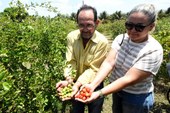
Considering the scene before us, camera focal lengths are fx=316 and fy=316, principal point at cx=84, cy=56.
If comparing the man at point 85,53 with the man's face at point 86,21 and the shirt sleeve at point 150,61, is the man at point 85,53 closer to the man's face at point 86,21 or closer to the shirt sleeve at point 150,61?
the man's face at point 86,21

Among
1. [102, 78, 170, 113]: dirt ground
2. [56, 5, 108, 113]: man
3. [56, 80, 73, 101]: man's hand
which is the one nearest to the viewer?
[56, 80, 73, 101]: man's hand

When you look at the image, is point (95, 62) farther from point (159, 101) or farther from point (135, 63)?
point (159, 101)

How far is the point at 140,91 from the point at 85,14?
849 mm

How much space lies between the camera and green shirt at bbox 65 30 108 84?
10.1 ft

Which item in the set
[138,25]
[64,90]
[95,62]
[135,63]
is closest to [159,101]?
[95,62]

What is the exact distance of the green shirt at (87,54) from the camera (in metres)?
3.08

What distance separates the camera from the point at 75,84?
3023 millimetres

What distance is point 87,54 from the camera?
3123mm

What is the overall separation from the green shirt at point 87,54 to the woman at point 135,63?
31 centimetres

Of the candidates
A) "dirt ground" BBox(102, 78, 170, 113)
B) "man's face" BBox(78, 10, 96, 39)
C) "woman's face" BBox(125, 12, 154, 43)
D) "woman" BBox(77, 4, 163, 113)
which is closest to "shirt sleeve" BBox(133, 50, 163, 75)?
"woman" BBox(77, 4, 163, 113)

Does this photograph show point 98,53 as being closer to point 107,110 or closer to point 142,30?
point 142,30

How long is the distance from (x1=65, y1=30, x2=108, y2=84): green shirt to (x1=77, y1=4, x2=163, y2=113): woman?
1.00 feet

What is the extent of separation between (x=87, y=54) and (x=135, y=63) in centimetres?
75

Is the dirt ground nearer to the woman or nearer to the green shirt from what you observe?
the green shirt
